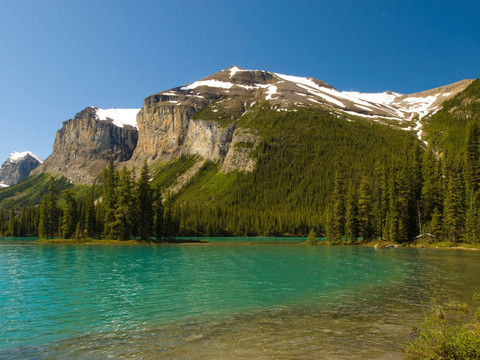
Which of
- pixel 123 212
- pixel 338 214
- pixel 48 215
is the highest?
pixel 123 212

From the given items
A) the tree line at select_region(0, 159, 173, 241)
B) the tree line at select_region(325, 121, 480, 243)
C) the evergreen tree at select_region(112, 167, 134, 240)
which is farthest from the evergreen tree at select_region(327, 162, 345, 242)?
the evergreen tree at select_region(112, 167, 134, 240)

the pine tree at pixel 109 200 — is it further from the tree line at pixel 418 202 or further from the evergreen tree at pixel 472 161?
the evergreen tree at pixel 472 161

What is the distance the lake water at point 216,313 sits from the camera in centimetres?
1227

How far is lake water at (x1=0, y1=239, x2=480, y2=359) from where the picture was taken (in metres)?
12.3

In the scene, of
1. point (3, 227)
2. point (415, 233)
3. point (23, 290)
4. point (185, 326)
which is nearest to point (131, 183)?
point (23, 290)

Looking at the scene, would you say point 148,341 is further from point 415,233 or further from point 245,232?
point 245,232

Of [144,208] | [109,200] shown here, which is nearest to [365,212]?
[144,208]

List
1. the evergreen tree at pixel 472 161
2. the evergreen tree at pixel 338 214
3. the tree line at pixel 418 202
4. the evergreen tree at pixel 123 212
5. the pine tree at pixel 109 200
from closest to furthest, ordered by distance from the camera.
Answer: the tree line at pixel 418 202 < the evergreen tree at pixel 472 161 < the evergreen tree at pixel 123 212 < the evergreen tree at pixel 338 214 < the pine tree at pixel 109 200

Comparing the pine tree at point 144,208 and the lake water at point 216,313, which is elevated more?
the pine tree at point 144,208

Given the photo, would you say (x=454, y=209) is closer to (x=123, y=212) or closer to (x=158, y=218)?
(x=123, y=212)

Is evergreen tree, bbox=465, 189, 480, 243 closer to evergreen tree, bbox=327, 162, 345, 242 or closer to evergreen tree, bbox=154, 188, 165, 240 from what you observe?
evergreen tree, bbox=327, 162, 345, 242

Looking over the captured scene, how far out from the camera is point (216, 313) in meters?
17.7

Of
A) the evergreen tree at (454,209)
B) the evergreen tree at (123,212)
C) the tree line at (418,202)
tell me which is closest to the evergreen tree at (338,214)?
the tree line at (418,202)

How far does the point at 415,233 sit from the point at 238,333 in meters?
80.1
